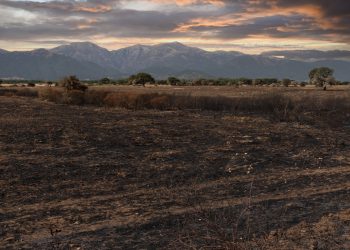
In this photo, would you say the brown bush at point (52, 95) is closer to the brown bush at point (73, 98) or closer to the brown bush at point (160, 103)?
the brown bush at point (73, 98)

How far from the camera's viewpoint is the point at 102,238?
812cm

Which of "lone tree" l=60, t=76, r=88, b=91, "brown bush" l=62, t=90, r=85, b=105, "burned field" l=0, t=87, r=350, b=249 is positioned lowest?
"burned field" l=0, t=87, r=350, b=249

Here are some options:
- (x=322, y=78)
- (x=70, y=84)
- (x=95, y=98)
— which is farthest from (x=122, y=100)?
(x=322, y=78)

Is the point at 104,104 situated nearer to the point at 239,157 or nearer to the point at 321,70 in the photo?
the point at 239,157

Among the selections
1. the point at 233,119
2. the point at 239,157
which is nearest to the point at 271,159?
the point at 239,157

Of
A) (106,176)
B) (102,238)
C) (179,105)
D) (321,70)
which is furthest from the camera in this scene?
(321,70)

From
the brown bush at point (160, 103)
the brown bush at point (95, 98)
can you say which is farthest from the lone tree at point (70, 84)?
the brown bush at point (160, 103)

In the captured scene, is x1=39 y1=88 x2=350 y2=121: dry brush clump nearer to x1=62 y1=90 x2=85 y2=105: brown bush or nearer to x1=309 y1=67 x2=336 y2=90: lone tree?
x1=62 y1=90 x2=85 y2=105: brown bush

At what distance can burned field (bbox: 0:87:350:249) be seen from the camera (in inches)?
319

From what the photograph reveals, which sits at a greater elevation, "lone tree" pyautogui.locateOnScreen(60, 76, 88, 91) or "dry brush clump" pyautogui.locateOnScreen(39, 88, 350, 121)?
"lone tree" pyautogui.locateOnScreen(60, 76, 88, 91)

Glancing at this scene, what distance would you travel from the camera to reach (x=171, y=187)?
38.1ft

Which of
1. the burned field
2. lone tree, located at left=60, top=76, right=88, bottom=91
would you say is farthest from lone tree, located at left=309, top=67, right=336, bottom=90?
the burned field

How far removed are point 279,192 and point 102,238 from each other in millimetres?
4978

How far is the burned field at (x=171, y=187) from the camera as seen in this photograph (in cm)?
810
